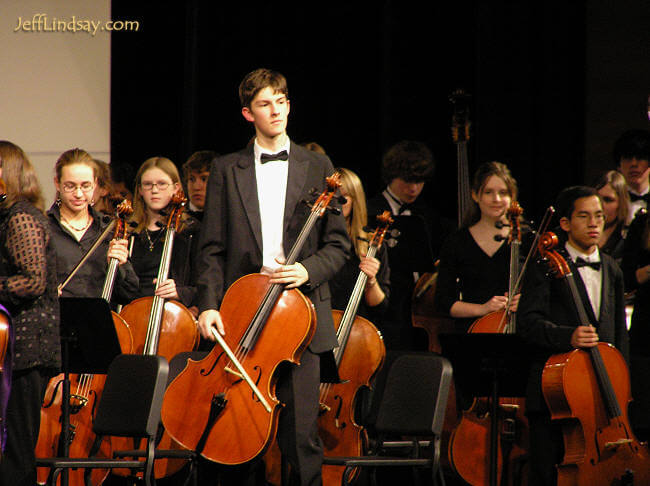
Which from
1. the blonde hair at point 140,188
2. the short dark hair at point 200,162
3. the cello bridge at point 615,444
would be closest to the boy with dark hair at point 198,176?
the short dark hair at point 200,162

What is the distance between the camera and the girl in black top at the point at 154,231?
15.8 feet

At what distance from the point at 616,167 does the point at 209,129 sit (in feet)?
7.90

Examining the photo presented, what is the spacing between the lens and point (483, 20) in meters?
5.91

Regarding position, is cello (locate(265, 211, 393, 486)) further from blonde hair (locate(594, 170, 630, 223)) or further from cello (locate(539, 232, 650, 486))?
blonde hair (locate(594, 170, 630, 223))

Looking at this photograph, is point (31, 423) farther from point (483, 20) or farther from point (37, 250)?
point (483, 20)

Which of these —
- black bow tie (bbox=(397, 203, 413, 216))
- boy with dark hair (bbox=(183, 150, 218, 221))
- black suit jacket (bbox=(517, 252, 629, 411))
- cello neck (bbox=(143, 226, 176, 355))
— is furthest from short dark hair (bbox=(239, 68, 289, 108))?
black bow tie (bbox=(397, 203, 413, 216))

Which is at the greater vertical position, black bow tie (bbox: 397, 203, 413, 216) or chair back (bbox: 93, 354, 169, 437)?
black bow tie (bbox: 397, 203, 413, 216)

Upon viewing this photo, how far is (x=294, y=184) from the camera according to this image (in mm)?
3564

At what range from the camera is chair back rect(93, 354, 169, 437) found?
339 cm

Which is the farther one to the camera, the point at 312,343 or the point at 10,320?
the point at 312,343

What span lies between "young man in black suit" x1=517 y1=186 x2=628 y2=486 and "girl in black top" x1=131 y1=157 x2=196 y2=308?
158 cm

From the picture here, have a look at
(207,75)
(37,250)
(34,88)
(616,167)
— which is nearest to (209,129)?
(207,75)

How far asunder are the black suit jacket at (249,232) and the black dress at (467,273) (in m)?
1.47

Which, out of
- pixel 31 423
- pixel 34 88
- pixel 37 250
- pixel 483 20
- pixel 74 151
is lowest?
pixel 31 423
